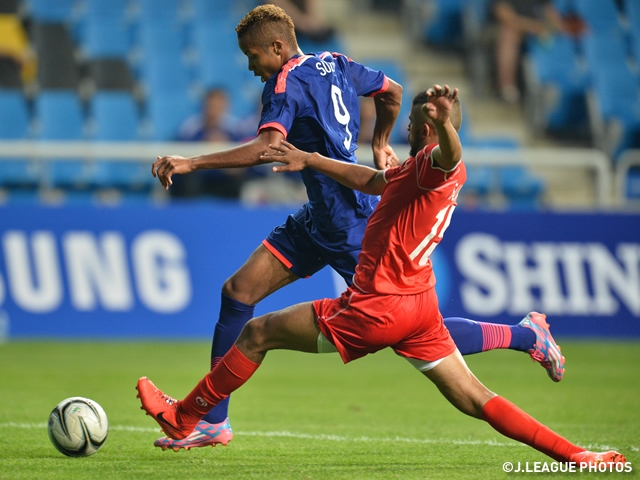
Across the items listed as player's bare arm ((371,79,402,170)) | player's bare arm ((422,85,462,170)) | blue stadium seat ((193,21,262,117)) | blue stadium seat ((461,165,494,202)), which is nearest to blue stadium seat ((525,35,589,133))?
blue stadium seat ((461,165,494,202))

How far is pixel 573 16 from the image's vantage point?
59.8ft

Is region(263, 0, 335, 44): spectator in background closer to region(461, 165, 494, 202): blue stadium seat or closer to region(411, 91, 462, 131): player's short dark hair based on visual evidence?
region(461, 165, 494, 202): blue stadium seat

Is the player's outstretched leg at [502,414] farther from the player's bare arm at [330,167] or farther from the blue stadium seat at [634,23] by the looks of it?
the blue stadium seat at [634,23]

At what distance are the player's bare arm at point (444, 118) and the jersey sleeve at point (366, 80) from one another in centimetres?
176

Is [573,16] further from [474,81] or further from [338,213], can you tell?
[338,213]

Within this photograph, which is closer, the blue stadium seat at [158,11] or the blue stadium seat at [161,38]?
the blue stadium seat at [161,38]

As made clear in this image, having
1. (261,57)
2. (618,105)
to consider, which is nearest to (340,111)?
(261,57)

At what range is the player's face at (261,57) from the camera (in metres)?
5.72

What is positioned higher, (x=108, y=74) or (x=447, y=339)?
(x=108, y=74)

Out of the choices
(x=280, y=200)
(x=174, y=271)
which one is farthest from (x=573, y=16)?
(x=174, y=271)

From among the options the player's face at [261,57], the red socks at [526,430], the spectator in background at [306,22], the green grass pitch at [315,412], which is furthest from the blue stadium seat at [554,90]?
the red socks at [526,430]

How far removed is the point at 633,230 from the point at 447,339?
8590 mm

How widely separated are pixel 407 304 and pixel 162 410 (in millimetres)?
1495

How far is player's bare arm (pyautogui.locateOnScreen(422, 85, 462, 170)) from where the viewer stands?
4.51 m
